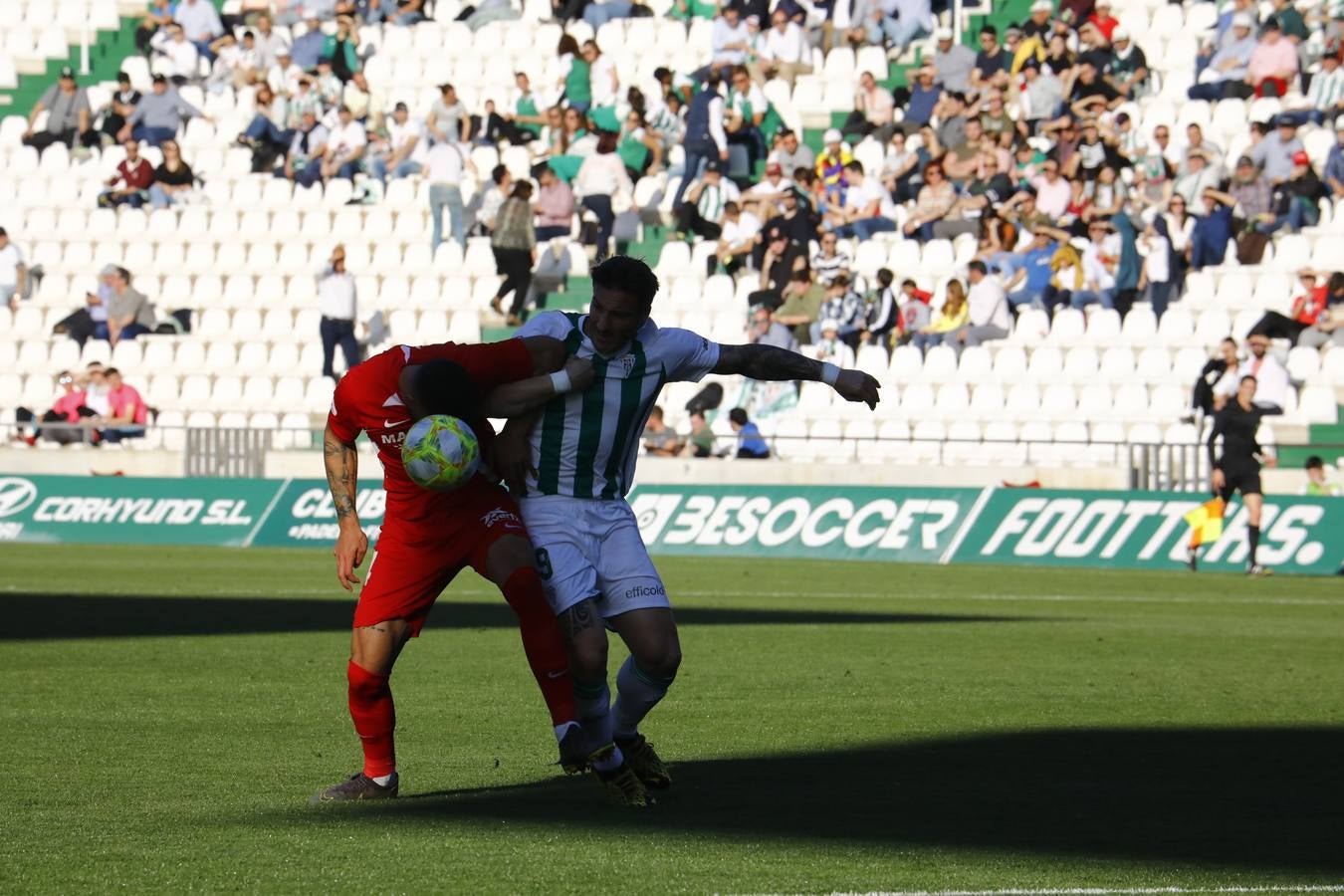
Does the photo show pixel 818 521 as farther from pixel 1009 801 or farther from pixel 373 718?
pixel 373 718

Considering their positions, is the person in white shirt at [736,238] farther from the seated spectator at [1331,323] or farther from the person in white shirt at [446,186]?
the seated spectator at [1331,323]

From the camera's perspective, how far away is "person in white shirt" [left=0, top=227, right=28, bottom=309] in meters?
33.2

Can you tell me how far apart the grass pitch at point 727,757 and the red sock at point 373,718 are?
192 mm

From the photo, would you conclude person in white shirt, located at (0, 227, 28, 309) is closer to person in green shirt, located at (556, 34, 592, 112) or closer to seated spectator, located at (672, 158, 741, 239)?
person in green shirt, located at (556, 34, 592, 112)

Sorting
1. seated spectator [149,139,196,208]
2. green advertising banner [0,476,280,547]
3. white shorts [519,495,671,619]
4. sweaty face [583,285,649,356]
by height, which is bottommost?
green advertising banner [0,476,280,547]

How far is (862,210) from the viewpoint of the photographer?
29875 millimetres

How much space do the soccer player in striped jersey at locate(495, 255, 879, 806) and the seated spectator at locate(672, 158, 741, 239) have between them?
22.6m

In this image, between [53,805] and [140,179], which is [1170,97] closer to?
[140,179]

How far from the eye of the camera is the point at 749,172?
31703 mm

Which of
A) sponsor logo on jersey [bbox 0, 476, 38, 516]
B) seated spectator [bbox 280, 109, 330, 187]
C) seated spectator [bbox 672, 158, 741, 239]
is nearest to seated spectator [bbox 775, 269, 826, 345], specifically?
seated spectator [bbox 672, 158, 741, 239]

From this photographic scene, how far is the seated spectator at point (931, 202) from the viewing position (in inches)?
1154

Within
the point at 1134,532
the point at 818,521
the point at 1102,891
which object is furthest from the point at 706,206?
the point at 1102,891

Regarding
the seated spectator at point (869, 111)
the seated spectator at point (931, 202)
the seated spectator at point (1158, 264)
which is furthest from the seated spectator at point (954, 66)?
the seated spectator at point (1158, 264)

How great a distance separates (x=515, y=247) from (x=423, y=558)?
2281 centimetres
